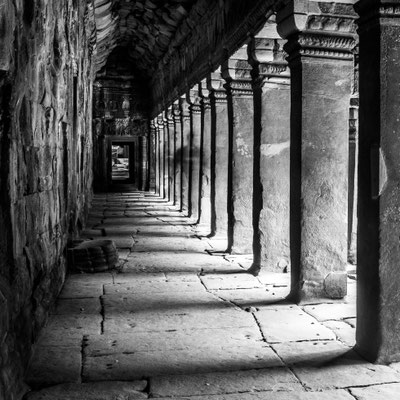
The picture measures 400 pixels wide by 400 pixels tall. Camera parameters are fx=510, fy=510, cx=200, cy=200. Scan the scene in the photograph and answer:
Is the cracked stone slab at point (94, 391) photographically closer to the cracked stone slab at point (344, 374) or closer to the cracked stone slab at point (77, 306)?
the cracked stone slab at point (344, 374)

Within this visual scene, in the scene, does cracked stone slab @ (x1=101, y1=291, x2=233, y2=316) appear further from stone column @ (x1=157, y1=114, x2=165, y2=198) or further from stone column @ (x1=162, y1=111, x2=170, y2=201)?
stone column @ (x1=157, y1=114, x2=165, y2=198)

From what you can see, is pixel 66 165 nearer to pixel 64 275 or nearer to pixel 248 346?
pixel 64 275

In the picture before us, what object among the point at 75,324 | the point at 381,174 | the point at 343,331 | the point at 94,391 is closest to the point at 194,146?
the point at 75,324

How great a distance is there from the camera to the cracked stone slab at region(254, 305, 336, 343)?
402 centimetres

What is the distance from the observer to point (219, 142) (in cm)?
891

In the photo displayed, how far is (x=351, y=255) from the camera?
7.45m

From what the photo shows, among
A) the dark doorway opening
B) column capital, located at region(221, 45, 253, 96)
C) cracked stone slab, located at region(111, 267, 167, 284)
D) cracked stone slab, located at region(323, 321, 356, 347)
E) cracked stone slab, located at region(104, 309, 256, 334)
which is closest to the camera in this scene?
cracked stone slab, located at region(323, 321, 356, 347)

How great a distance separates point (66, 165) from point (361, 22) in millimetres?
4121

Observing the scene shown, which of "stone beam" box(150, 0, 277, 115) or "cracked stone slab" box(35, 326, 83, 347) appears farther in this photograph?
"stone beam" box(150, 0, 277, 115)

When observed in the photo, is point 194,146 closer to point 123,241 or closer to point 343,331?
point 123,241

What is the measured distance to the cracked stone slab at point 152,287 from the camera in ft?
18.1

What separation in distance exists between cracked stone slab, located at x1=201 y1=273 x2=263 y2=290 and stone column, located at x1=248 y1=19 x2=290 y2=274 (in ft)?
0.79

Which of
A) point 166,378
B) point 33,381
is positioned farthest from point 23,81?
point 166,378

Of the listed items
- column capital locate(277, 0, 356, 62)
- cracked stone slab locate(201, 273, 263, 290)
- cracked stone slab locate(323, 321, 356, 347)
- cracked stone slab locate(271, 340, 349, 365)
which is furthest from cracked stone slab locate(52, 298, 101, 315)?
column capital locate(277, 0, 356, 62)
